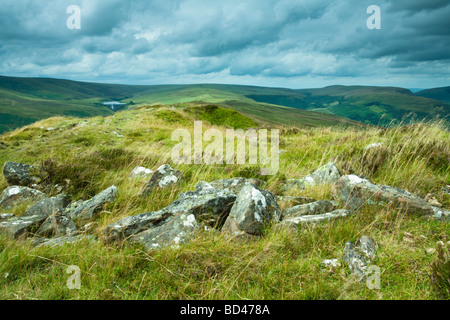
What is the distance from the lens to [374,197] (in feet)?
16.3

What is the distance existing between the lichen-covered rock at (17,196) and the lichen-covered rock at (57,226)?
90.3 inches

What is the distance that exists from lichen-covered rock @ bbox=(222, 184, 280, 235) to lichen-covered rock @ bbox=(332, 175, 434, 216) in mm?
1716

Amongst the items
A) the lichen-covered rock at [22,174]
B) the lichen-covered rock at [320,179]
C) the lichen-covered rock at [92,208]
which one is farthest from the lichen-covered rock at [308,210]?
the lichen-covered rock at [22,174]

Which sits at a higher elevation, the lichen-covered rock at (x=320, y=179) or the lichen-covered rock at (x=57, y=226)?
the lichen-covered rock at (x=320, y=179)

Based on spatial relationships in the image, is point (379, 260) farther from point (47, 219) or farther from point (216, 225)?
point (47, 219)

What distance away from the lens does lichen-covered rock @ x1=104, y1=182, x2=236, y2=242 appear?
166 inches

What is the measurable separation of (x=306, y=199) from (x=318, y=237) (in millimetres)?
1783

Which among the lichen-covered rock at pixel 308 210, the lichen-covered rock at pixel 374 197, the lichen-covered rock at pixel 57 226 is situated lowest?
the lichen-covered rock at pixel 57 226

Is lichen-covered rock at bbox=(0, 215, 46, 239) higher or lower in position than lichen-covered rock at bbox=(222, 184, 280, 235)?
lower

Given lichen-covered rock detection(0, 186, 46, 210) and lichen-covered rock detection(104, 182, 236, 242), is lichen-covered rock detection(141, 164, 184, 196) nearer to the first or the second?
lichen-covered rock detection(104, 182, 236, 242)

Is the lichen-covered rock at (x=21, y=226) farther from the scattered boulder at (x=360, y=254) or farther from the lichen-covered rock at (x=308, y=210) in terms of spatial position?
the scattered boulder at (x=360, y=254)

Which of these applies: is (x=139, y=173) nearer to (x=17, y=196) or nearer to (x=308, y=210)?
(x=17, y=196)

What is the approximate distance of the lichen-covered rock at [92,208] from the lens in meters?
5.42

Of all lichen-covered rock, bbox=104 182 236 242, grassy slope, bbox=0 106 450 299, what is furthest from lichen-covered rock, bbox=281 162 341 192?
lichen-covered rock, bbox=104 182 236 242
